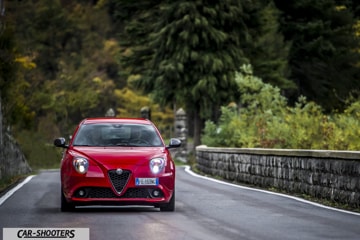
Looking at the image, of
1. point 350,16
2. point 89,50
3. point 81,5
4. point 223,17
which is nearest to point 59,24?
point 89,50

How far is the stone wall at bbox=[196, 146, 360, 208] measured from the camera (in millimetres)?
19016

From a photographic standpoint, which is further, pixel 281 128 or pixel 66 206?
pixel 281 128

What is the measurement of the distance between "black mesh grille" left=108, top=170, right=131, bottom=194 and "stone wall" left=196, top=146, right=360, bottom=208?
14.0 ft

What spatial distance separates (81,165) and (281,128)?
1878 cm

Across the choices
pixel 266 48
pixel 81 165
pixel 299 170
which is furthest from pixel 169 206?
pixel 266 48

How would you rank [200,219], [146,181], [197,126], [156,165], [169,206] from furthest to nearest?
1. [197,126]
2. [169,206]
3. [156,165]
4. [146,181]
5. [200,219]

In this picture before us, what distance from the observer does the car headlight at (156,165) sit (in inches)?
669

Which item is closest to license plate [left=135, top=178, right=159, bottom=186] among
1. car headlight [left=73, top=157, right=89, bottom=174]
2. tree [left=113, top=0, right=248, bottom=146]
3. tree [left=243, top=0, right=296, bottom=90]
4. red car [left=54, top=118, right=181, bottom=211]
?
red car [left=54, top=118, right=181, bottom=211]

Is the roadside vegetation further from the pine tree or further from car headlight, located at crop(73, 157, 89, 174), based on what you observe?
car headlight, located at crop(73, 157, 89, 174)

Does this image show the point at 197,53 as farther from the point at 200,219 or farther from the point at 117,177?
the point at 200,219

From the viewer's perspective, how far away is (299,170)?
22.7m

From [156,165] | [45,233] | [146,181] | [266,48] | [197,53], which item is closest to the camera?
[45,233]

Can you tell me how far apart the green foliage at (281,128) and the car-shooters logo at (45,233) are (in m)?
17.3

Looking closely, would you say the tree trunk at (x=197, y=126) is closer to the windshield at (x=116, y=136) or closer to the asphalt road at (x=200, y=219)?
the asphalt road at (x=200, y=219)
